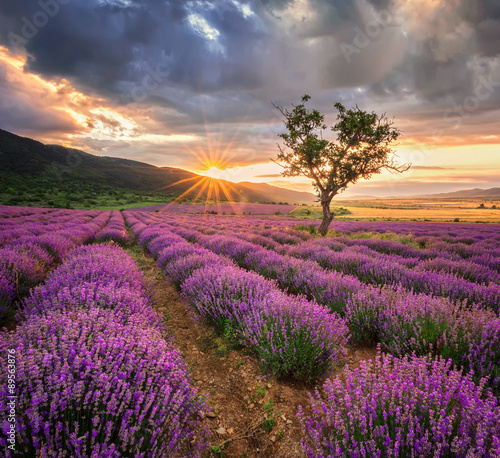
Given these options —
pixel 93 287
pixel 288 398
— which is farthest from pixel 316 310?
pixel 93 287

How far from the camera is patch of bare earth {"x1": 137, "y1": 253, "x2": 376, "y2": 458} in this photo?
1.81m

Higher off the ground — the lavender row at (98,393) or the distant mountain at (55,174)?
the distant mountain at (55,174)

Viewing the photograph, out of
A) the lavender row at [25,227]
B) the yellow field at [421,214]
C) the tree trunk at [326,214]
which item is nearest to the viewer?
the lavender row at [25,227]

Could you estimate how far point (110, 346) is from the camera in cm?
165

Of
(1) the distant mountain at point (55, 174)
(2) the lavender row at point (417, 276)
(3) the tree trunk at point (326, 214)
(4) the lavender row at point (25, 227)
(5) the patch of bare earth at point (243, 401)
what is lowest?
(5) the patch of bare earth at point (243, 401)

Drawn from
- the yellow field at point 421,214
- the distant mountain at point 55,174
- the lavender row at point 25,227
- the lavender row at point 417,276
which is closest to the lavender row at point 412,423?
the lavender row at point 417,276

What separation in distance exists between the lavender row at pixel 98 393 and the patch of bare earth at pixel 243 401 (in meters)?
0.34

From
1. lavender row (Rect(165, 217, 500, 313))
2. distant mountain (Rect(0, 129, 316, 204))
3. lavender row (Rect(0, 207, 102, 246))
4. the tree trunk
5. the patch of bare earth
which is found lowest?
the patch of bare earth

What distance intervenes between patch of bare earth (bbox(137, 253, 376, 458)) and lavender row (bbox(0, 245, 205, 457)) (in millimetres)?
336

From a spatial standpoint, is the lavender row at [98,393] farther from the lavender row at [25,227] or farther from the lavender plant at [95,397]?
the lavender row at [25,227]

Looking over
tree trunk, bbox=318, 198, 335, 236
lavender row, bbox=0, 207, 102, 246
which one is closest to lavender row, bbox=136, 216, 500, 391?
lavender row, bbox=0, 207, 102, 246

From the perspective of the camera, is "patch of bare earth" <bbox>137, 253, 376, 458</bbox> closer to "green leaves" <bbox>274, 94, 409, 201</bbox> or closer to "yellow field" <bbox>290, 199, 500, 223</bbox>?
"green leaves" <bbox>274, 94, 409, 201</bbox>

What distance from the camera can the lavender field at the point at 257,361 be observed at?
4.03 feet

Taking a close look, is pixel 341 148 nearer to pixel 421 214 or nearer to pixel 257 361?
pixel 257 361
